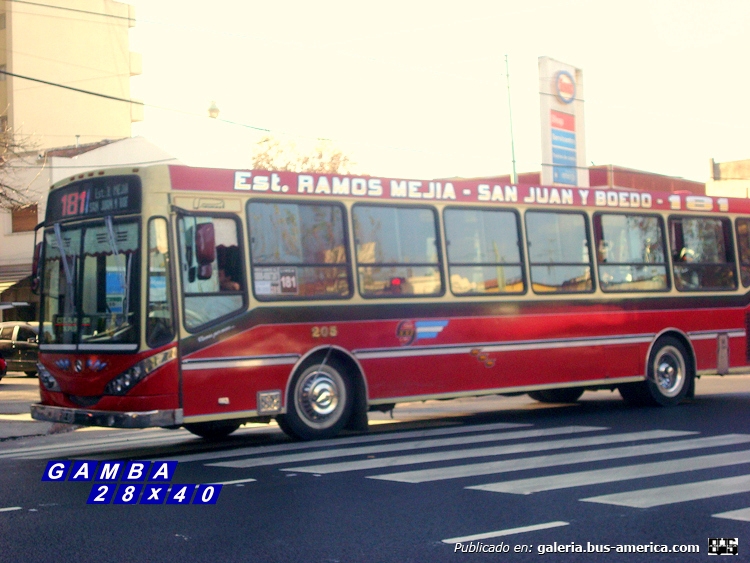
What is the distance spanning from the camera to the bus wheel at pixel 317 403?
1164cm

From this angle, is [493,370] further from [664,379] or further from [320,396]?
[664,379]

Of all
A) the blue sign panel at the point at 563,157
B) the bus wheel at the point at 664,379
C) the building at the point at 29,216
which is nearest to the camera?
the bus wheel at the point at 664,379

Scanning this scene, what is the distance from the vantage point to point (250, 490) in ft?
27.0

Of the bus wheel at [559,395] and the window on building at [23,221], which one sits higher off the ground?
the window on building at [23,221]

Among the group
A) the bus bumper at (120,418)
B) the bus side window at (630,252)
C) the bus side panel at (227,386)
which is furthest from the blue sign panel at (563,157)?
the bus bumper at (120,418)

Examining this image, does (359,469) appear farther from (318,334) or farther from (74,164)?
(74,164)

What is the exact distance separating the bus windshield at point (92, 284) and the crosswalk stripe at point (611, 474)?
4.47 meters

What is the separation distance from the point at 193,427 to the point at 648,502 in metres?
6.59

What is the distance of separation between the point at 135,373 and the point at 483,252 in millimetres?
5177

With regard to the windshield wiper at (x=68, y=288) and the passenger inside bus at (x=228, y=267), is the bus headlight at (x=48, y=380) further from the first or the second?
the passenger inside bus at (x=228, y=267)

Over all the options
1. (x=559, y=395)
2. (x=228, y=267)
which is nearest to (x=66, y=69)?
(x=559, y=395)

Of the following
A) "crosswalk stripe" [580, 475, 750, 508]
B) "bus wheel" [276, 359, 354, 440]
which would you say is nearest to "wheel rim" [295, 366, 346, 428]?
"bus wheel" [276, 359, 354, 440]

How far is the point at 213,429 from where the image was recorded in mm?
12766

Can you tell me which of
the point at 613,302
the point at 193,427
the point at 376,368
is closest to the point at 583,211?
the point at 613,302
